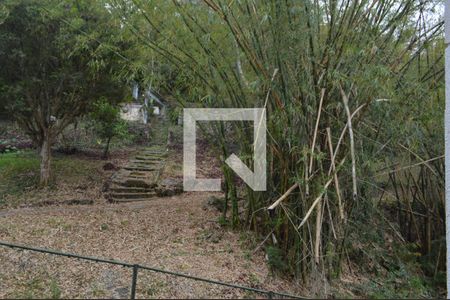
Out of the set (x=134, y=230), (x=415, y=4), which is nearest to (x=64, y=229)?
(x=134, y=230)

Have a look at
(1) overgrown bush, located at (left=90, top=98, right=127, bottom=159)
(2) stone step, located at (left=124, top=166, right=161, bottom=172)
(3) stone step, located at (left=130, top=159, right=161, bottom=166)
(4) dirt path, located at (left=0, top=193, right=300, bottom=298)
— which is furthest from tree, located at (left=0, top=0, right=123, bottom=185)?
(4) dirt path, located at (left=0, top=193, right=300, bottom=298)

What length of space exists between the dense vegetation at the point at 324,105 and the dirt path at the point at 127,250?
1.04 ft

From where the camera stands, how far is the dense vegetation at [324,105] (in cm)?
266

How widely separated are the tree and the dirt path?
164 cm

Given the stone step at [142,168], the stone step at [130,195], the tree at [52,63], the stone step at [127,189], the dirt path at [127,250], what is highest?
the tree at [52,63]

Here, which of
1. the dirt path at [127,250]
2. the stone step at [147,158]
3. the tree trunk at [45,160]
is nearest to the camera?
the dirt path at [127,250]

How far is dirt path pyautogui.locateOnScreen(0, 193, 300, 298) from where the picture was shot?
2.16 metres

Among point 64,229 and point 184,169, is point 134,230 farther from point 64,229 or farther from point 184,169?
point 184,169

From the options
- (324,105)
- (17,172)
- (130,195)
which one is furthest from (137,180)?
(324,105)

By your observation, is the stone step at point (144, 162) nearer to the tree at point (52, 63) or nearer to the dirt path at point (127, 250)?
the tree at point (52, 63)

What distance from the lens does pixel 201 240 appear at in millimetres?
3834

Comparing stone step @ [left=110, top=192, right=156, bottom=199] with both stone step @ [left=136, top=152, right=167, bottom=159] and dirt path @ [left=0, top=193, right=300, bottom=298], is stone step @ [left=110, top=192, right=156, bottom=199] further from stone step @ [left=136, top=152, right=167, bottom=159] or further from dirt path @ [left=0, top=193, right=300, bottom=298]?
stone step @ [left=136, top=152, right=167, bottom=159]

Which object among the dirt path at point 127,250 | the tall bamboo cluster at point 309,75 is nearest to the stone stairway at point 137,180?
the dirt path at point 127,250

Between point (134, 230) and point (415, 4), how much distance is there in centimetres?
332
